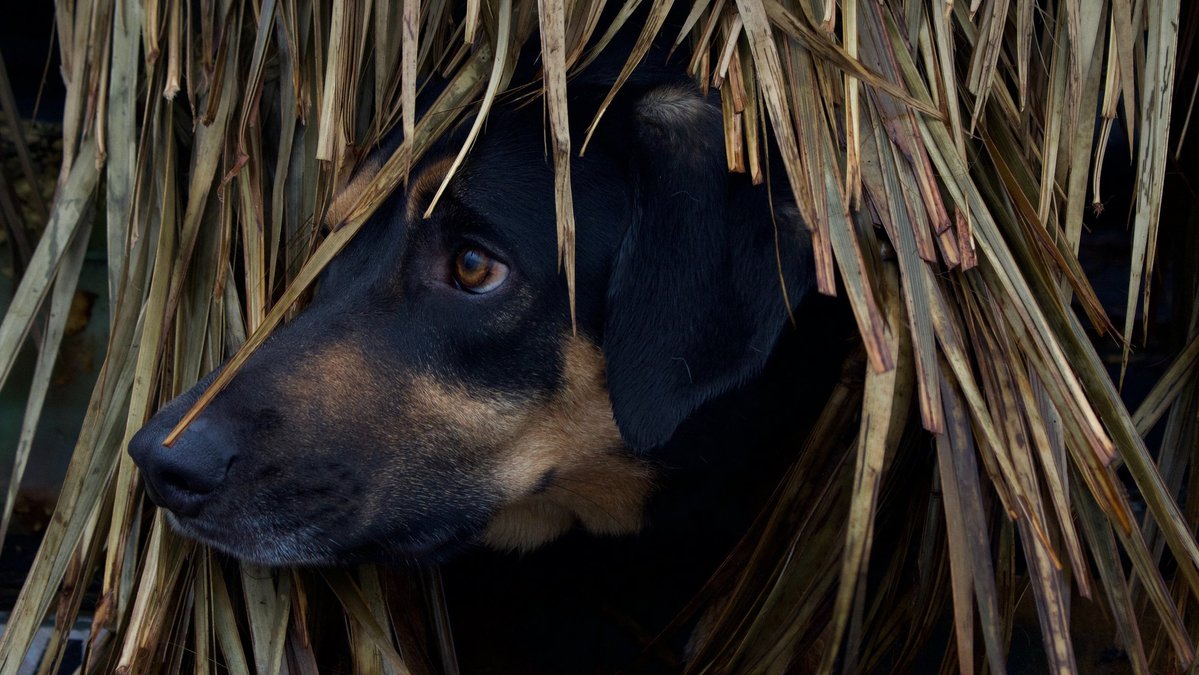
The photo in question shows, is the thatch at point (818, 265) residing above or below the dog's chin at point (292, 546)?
above

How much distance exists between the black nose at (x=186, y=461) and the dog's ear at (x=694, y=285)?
1.86 ft

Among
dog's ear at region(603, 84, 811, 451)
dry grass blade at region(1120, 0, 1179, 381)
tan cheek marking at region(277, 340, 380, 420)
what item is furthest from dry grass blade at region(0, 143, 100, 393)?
dry grass blade at region(1120, 0, 1179, 381)

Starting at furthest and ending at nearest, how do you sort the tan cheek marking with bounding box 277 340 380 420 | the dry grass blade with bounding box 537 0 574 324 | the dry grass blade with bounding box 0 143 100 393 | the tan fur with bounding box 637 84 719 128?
the dry grass blade with bounding box 0 143 100 393
the tan fur with bounding box 637 84 719 128
the tan cheek marking with bounding box 277 340 380 420
the dry grass blade with bounding box 537 0 574 324

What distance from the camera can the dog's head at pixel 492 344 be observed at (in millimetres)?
1581

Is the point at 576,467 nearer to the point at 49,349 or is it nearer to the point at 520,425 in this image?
the point at 520,425

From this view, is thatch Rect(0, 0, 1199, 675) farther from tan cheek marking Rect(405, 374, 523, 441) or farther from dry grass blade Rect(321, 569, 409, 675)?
tan cheek marking Rect(405, 374, 523, 441)

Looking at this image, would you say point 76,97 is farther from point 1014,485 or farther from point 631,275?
point 1014,485

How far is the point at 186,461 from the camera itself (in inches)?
58.4

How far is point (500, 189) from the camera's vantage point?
5.72 feet

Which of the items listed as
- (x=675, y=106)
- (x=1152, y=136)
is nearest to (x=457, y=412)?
(x=675, y=106)

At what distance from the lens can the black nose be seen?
4.87 feet

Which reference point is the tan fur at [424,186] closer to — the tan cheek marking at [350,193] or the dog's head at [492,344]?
the dog's head at [492,344]

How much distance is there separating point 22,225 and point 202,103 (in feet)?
2.08

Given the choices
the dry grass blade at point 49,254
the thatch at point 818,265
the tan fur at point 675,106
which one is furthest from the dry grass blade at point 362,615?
the tan fur at point 675,106
